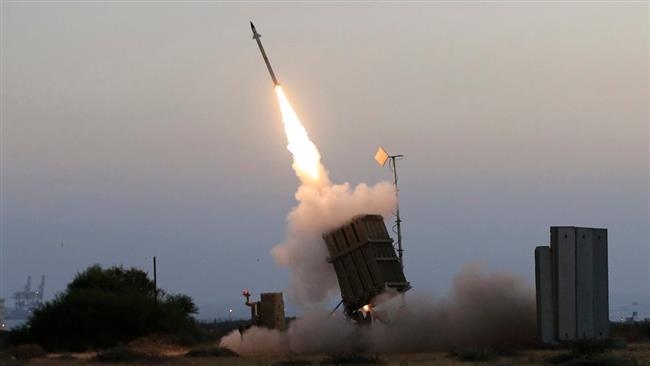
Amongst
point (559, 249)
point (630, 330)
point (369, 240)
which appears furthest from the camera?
point (630, 330)

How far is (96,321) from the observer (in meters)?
44.3

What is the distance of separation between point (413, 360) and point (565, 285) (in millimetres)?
5506

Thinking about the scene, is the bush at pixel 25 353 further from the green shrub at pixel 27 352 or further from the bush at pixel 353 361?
the bush at pixel 353 361

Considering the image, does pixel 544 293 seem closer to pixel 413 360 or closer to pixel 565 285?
pixel 565 285

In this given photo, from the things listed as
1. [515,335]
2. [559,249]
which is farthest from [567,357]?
[515,335]

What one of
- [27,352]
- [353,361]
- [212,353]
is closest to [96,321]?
[27,352]

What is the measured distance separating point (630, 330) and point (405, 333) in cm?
912

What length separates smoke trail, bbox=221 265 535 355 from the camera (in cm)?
3797

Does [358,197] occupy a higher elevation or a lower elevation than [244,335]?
higher

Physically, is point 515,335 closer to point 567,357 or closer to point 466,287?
point 466,287

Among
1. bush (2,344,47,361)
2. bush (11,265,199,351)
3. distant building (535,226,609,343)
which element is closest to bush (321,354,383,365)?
distant building (535,226,609,343)

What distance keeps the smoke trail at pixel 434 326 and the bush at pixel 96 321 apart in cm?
627

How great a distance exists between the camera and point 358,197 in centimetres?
3872

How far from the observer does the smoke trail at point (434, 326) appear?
37969 millimetres
